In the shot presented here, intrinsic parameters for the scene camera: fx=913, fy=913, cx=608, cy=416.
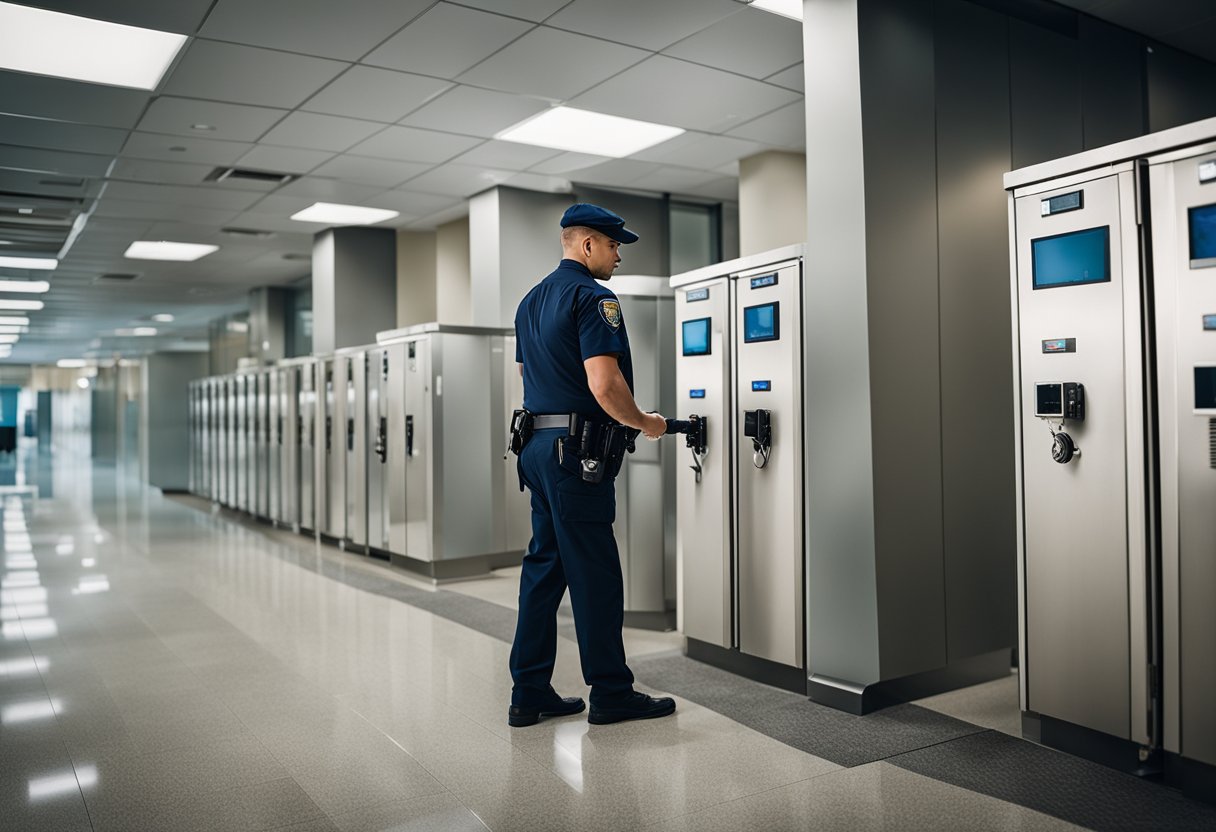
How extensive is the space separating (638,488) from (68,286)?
9.96 m

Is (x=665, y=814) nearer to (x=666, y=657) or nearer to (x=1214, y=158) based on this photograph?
(x=666, y=657)

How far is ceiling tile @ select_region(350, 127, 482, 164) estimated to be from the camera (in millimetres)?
5918

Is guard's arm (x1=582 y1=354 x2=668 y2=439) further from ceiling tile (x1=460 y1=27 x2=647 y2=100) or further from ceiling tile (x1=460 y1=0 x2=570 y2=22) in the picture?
ceiling tile (x1=460 y1=27 x2=647 y2=100)

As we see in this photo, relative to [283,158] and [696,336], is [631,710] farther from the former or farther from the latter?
[283,158]

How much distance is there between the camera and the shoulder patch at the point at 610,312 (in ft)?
10.5

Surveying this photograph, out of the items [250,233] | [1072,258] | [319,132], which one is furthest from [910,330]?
[250,233]

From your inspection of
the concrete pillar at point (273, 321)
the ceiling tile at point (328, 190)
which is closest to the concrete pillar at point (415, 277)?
the ceiling tile at point (328, 190)

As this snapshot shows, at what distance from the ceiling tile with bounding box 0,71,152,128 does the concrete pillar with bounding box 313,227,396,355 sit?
3564 millimetres

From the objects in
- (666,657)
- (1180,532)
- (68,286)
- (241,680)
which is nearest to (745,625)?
(666,657)

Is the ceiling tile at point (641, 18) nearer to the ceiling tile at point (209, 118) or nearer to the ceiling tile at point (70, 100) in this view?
the ceiling tile at point (209, 118)

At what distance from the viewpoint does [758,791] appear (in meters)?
2.74

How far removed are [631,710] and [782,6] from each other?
10.2 feet

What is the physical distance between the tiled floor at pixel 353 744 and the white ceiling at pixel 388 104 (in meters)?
2.94

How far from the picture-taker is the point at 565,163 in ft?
22.1
